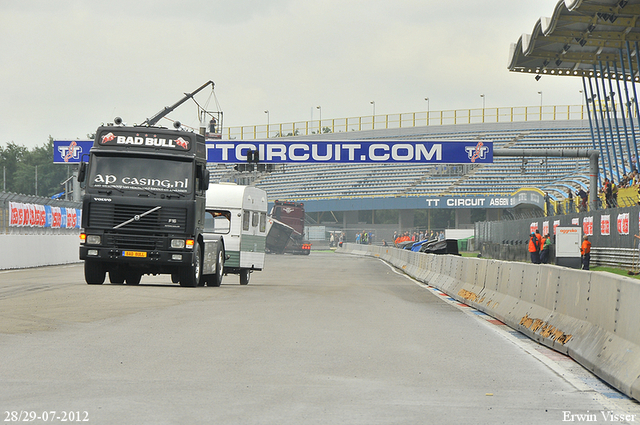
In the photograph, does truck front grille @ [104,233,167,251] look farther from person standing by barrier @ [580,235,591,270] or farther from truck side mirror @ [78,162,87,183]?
person standing by barrier @ [580,235,591,270]

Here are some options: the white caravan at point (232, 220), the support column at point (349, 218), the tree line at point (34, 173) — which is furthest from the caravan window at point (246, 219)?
the tree line at point (34, 173)

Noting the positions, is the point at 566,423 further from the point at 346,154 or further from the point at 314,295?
the point at 346,154

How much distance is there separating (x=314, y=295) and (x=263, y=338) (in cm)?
800

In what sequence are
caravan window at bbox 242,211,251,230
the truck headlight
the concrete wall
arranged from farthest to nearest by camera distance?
the concrete wall, caravan window at bbox 242,211,251,230, the truck headlight

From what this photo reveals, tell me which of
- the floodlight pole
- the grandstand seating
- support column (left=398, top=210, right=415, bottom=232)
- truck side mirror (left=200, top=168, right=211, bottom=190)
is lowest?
truck side mirror (left=200, top=168, right=211, bottom=190)

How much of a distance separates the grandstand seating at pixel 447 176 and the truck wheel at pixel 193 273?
52.6m

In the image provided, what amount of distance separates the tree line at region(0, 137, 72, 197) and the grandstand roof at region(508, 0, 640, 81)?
277 ft

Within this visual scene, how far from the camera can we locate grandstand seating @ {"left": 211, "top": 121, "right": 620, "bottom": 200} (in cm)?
7425

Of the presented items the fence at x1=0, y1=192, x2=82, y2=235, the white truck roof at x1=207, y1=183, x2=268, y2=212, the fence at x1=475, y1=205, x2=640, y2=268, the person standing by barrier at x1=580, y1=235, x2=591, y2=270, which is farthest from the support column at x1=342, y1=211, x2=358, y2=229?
the white truck roof at x1=207, y1=183, x2=268, y2=212

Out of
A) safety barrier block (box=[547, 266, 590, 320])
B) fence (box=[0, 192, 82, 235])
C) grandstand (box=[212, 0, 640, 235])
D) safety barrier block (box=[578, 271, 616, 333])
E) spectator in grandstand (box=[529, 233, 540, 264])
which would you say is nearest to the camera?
safety barrier block (box=[578, 271, 616, 333])

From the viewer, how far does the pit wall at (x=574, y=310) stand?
7.45 metres

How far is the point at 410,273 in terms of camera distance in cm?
3241

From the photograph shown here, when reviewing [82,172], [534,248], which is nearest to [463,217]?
[534,248]

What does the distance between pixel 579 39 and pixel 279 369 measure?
36.4 m
